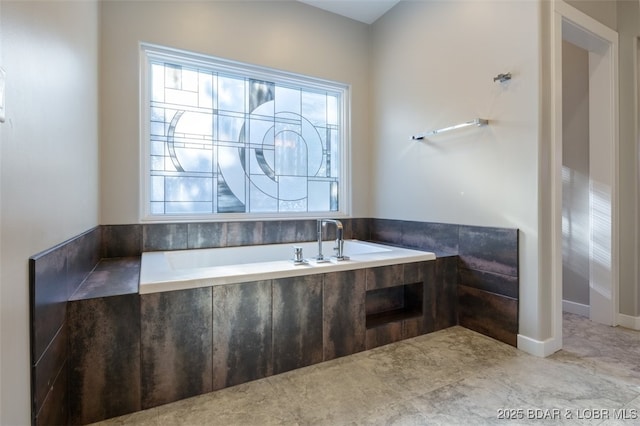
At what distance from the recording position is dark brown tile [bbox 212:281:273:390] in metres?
1.62

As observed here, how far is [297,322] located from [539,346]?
1534 mm

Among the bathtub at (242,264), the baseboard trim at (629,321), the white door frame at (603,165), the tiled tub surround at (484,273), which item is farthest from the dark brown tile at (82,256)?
the baseboard trim at (629,321)

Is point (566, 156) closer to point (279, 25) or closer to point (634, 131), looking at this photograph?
point (634, 131)

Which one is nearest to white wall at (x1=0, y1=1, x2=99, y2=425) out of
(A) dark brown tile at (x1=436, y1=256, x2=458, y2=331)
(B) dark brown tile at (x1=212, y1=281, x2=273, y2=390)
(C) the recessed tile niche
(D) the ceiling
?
(B) dark brown tile at (x1=212, y1=281, x2=273, y2=390)

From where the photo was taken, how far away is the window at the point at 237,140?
2529 mm

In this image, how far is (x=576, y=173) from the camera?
278 centimetres

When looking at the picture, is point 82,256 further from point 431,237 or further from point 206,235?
point 431,237

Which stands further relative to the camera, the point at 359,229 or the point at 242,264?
the point at 359,229

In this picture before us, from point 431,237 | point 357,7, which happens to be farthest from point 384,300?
point 357,7

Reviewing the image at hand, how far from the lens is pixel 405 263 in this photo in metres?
2.24

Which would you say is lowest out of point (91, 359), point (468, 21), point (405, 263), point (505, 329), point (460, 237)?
point (505, 329)

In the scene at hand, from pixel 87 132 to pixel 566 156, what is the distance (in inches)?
148

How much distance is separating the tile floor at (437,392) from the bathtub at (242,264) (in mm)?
563

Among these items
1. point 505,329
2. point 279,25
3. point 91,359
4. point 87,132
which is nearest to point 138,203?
point 87,132
